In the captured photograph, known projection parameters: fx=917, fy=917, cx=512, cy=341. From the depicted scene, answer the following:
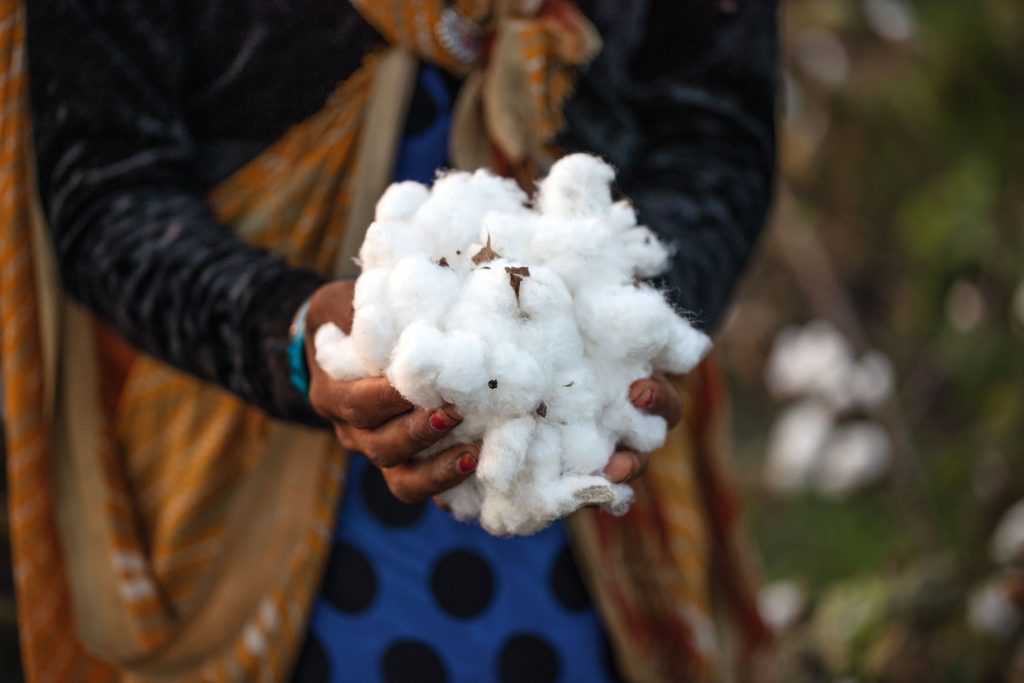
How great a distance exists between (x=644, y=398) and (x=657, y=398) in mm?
17

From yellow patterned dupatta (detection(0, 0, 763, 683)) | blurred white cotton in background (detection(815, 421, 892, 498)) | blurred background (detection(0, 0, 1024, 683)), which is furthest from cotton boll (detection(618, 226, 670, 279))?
Answer: blurred white cotton in background (detection(815, 421, 892, 498))

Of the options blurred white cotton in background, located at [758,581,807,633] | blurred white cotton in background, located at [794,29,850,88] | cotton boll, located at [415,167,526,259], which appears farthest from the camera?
blurred white cotton in background, located at [794,29,850,88]

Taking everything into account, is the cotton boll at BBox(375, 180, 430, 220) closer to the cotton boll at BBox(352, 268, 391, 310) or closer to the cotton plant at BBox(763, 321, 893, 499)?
the cotton boll at BBox(352, 268, 391, 310)

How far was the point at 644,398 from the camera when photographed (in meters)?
0.68

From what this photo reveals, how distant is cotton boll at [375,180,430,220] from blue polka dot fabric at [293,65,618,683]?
225mm

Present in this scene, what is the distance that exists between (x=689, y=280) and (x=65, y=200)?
1.85 ft

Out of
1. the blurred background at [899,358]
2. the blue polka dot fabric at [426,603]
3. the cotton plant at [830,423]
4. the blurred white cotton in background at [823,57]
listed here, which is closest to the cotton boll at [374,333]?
the blue polka dot fabric at [426,603]

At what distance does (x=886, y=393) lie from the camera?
7.82ft

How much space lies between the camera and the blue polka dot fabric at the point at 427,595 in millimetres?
894

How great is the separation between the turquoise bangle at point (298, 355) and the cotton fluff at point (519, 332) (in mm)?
54

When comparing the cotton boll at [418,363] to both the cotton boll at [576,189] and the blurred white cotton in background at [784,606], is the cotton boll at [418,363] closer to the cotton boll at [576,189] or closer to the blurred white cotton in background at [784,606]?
the cotton boll at [576,189]

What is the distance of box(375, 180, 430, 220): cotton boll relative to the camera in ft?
2.24

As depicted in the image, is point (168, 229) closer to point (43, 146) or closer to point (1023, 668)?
point (43, 146)

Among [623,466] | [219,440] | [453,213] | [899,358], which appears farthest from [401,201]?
[899,358]
